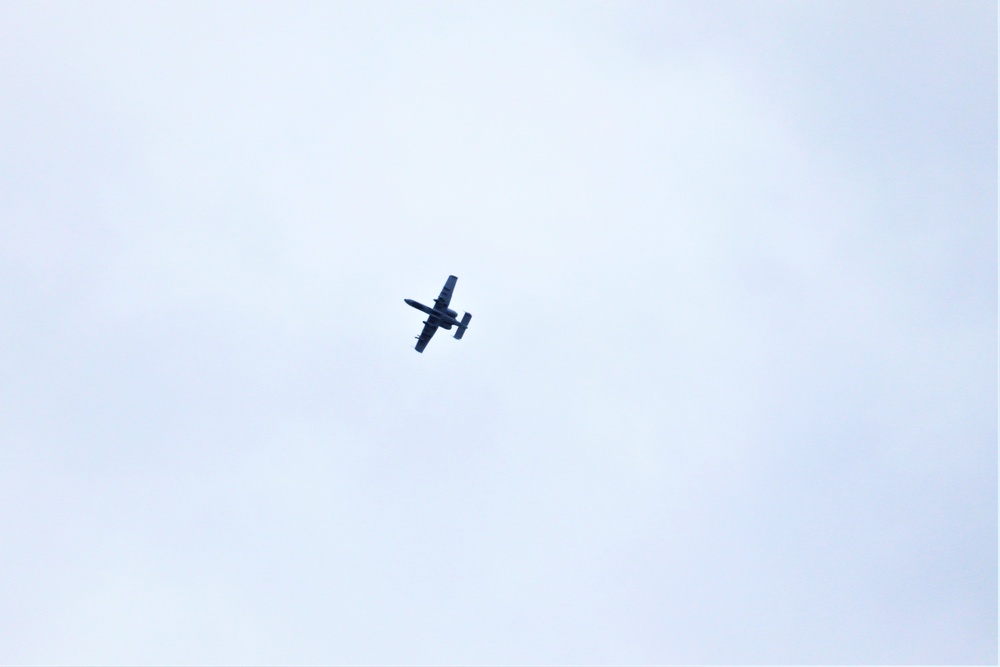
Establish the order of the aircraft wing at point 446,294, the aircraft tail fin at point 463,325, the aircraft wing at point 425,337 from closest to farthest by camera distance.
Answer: the aircraft wing at point 446,294 → the aircraft tail fin at point 463,325 → the aircraft wing at point 425,337

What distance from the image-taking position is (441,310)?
6038 inches

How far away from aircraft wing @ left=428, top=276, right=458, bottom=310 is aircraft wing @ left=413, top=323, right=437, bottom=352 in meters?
5.35

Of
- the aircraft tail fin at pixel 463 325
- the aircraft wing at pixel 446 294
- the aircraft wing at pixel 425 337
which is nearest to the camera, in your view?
the aircraft wing at pixel 446 294

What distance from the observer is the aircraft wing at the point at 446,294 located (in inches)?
6014

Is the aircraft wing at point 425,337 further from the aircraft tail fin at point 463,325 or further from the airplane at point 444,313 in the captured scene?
the aircraft tail fin at point 463,325

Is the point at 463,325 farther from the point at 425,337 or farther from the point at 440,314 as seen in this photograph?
the point at 425,337

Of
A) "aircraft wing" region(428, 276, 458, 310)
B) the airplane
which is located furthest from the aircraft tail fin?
"aircraft wing" region(428, 276, 458, 310)

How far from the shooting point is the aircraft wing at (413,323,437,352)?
156875mm

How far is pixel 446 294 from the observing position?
153m

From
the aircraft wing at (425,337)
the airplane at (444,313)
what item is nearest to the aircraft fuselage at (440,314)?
the airplane at (444,313)

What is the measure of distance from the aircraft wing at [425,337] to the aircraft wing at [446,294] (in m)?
5.35

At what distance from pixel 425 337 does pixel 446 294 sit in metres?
9.88

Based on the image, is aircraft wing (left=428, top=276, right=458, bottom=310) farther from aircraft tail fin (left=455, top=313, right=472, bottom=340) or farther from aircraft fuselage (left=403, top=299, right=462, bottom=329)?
aircraft tail fin (left=455, top=313, right=472, bottom=340)

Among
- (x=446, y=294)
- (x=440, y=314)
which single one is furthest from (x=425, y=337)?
(x=446, y=294)
